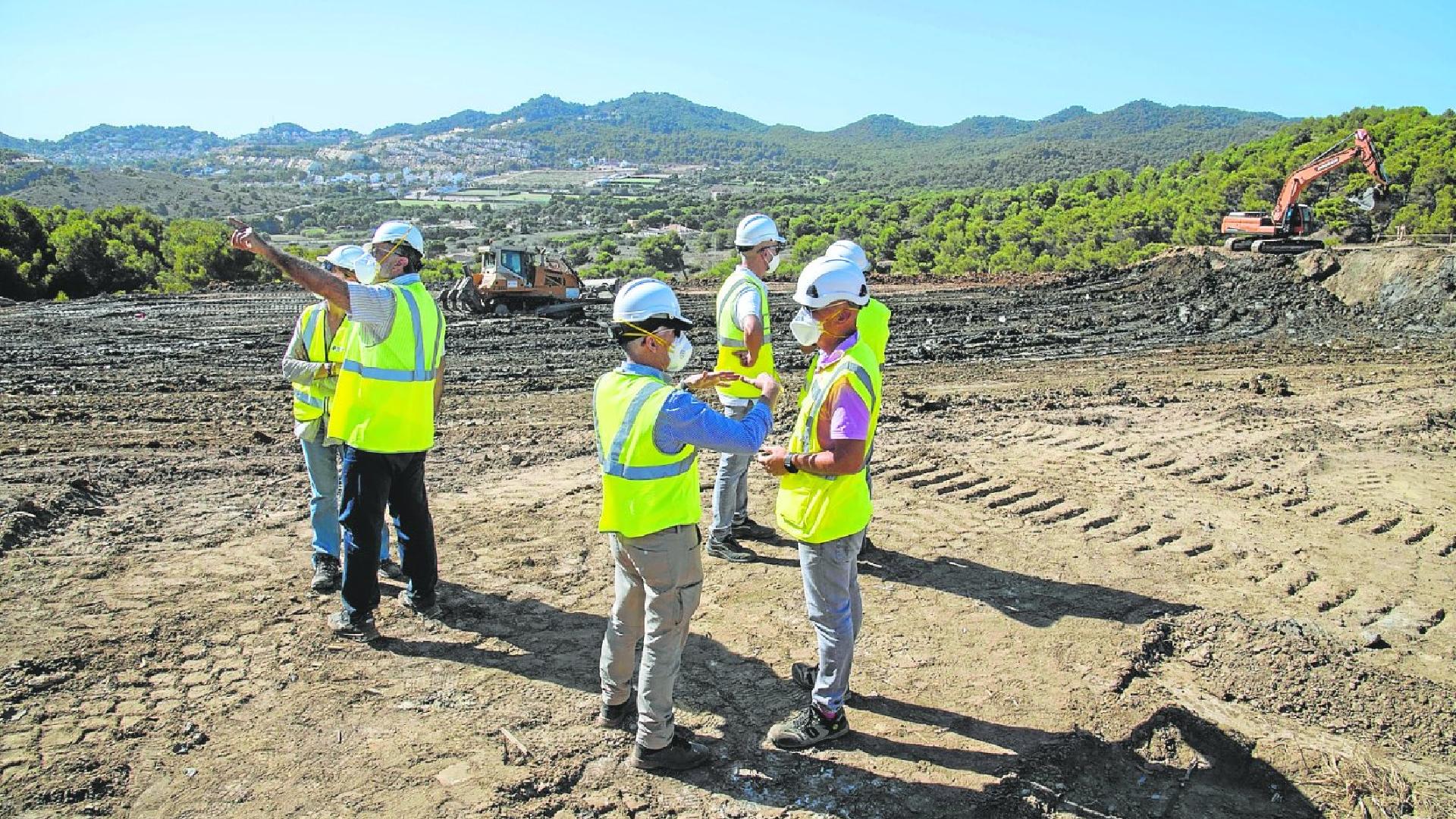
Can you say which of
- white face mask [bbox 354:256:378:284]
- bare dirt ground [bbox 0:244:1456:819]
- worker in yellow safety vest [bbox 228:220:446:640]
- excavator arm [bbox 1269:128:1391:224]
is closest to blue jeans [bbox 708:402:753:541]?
bare dirt ground [bbox 0:244:1456:819]

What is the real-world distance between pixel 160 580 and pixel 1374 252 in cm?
2235

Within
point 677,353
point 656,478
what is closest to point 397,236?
point 677,353

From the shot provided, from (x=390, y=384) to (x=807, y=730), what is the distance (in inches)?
103

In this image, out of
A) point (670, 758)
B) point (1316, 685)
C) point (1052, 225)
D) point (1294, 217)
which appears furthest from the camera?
point (1052, 225)

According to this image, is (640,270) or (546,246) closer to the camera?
(640,270)

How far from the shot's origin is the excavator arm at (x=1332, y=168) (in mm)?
22938

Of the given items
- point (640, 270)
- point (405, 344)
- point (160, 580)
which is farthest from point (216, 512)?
point (640, 270)

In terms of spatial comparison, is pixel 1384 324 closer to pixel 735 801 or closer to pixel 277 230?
pixel 735 801

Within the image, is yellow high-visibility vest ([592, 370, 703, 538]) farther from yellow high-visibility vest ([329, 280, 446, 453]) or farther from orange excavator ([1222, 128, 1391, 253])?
orange excavator ([1222, 128, 1391, 253])

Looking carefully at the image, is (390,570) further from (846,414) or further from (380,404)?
(846,414)

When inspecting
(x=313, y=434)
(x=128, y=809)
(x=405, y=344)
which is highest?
(x=405, y=344)

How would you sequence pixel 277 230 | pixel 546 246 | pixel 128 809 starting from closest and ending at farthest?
pixel 128 809
pixel 546 246
pixel 277 230

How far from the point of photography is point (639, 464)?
3.60 meters

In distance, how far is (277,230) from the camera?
78.9 meters
